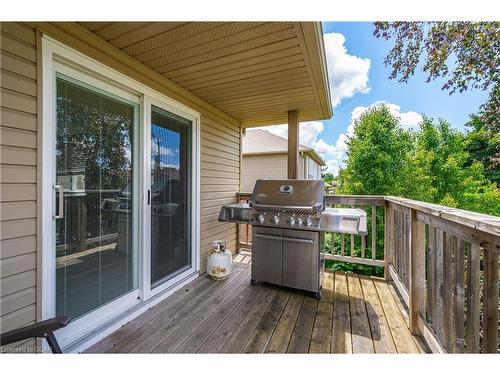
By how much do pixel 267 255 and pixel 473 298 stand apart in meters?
1.94

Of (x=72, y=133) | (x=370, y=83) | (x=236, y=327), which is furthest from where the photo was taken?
(x=370, y=83)

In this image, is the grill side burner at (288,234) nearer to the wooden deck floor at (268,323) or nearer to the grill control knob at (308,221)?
the grill control knob at (308,221)

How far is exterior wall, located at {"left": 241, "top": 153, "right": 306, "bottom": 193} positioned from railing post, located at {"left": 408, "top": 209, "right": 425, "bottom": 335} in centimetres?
779

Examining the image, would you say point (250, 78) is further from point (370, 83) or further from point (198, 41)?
point (370, 83)

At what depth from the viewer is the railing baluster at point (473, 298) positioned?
4.06 feet

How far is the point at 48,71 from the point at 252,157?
913cm

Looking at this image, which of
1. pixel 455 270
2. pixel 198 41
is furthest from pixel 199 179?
pixel 455 270

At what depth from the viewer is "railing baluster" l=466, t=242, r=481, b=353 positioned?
4.06 ft

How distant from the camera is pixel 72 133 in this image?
6.00 feet

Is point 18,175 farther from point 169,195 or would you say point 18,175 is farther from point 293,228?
point 293,228

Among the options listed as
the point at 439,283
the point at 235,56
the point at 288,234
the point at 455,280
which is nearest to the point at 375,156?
the point at 288,234

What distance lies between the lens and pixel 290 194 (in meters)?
2.78

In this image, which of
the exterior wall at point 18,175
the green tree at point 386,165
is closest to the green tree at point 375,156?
the green tree at point 386,165
